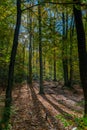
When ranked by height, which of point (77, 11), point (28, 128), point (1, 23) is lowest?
point (28, 128)

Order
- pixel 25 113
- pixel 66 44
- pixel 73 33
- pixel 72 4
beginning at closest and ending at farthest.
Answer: pixel 72 4
pixel 25 113
pixel 66 44
pixel 73 33

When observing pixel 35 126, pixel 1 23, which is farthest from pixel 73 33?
pixel 35 126

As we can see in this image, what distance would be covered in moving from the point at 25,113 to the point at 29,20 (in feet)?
62.3

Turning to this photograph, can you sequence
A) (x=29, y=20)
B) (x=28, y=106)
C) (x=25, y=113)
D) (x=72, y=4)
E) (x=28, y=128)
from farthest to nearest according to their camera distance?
(x=29, y=20)
(x=28, y=106)
(x=25, y=113)
(x=28, y=128)
(x=72, y=4)

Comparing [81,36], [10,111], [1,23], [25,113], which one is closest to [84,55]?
[81,36]

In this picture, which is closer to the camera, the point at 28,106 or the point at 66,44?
the point at 28,106

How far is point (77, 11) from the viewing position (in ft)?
25.3

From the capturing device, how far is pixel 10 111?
9.04 meters

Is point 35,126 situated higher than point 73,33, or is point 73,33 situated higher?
point 73,33

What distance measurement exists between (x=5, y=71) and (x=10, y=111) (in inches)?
664

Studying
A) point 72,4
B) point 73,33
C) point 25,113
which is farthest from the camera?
point 73,33

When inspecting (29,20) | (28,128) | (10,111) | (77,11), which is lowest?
(28,128)

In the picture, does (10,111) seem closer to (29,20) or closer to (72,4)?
(72,4)

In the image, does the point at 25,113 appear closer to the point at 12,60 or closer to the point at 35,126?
the point at 35,126
